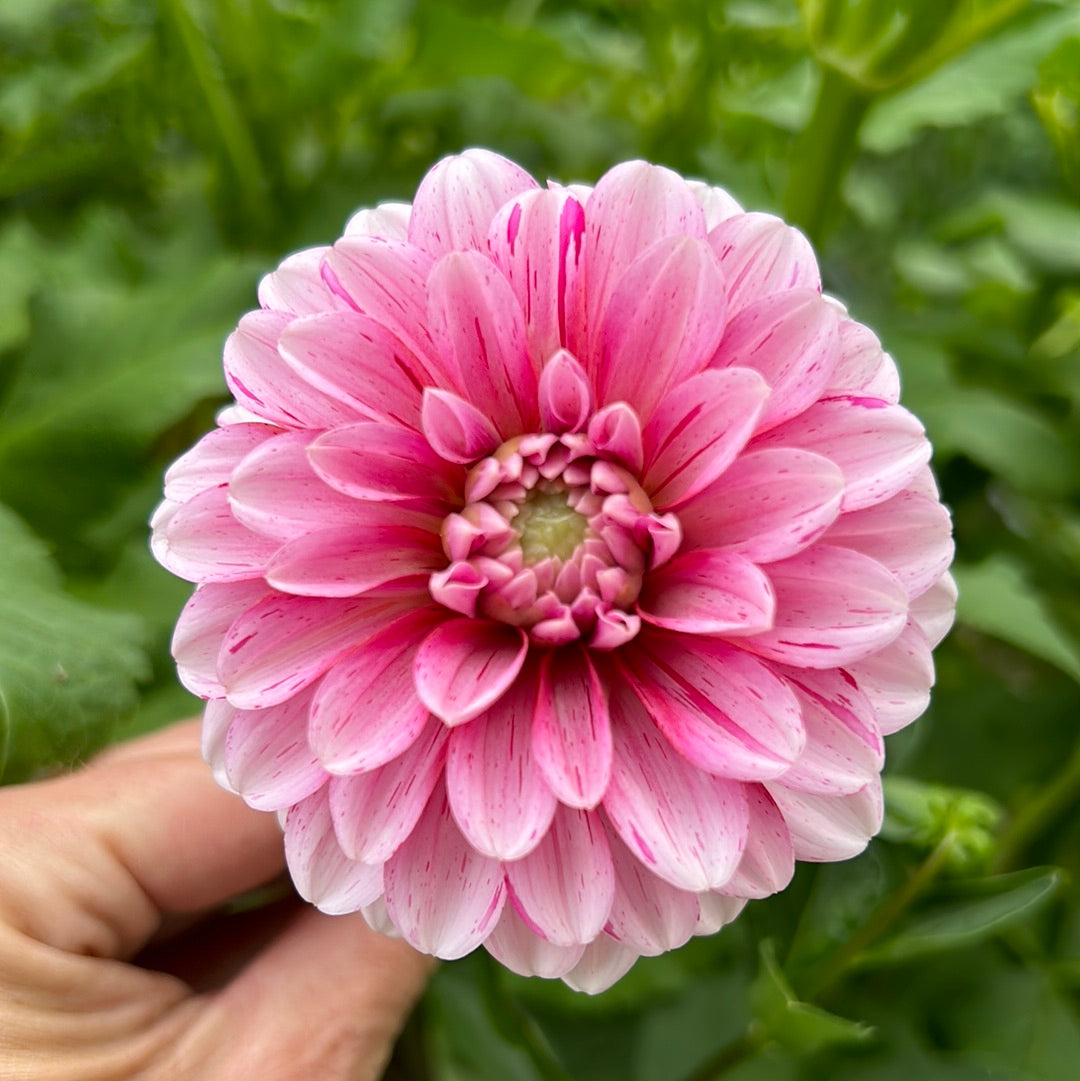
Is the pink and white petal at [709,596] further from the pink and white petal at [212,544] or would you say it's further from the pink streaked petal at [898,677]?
the pink and white petal at [212,544]

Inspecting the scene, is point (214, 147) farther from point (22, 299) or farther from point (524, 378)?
point (524, 378)

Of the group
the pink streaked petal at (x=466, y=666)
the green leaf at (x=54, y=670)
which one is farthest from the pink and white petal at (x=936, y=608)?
the green leaf at (x=54, y=670)

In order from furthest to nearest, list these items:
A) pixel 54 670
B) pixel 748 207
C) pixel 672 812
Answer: pixel 748 207, pixel 54 670, pixel 672 812

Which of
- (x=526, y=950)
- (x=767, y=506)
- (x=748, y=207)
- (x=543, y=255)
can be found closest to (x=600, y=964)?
(x=526, y=950)

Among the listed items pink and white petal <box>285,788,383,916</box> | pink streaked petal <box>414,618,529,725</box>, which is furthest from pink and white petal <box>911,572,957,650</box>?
pink and white petal <box>285,788,383,916</box>

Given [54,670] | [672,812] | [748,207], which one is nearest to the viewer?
[672,812]

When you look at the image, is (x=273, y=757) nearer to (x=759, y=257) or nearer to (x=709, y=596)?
(x=709, y=596)
